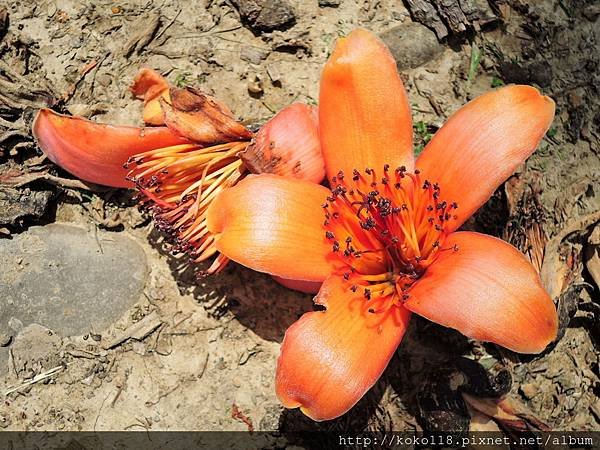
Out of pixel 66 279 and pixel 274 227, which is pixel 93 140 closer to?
pixel 66 279

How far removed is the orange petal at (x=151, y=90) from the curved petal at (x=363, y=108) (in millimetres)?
757

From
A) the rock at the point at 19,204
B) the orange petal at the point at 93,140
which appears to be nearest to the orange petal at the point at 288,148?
the orange petal at the point at 93,140

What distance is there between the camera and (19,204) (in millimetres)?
2871

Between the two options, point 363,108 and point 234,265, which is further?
point 234,265

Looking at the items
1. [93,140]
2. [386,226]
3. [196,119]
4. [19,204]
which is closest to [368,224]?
[386,226]

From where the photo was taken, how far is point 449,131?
92.4 inches

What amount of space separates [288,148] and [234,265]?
73cm

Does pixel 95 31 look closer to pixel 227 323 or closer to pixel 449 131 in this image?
pixel 227 323

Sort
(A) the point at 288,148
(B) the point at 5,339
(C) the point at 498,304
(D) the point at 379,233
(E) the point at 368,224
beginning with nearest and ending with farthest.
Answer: (C) the point at 498,304
(E) the point at 368,224
(D) the point at 379,233
(A) the point at 288,148
(B) the point at 5,339

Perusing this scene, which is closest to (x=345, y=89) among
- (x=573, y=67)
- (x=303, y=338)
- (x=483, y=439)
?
(x=303, y=338)

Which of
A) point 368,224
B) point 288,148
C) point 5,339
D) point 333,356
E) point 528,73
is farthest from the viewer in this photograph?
point 528,73

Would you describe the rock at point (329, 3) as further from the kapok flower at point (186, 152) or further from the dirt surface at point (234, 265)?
the kapok flower at point (186, 152)

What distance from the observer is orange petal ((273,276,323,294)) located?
265 cm

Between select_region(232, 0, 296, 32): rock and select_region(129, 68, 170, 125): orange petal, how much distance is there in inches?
21.2
